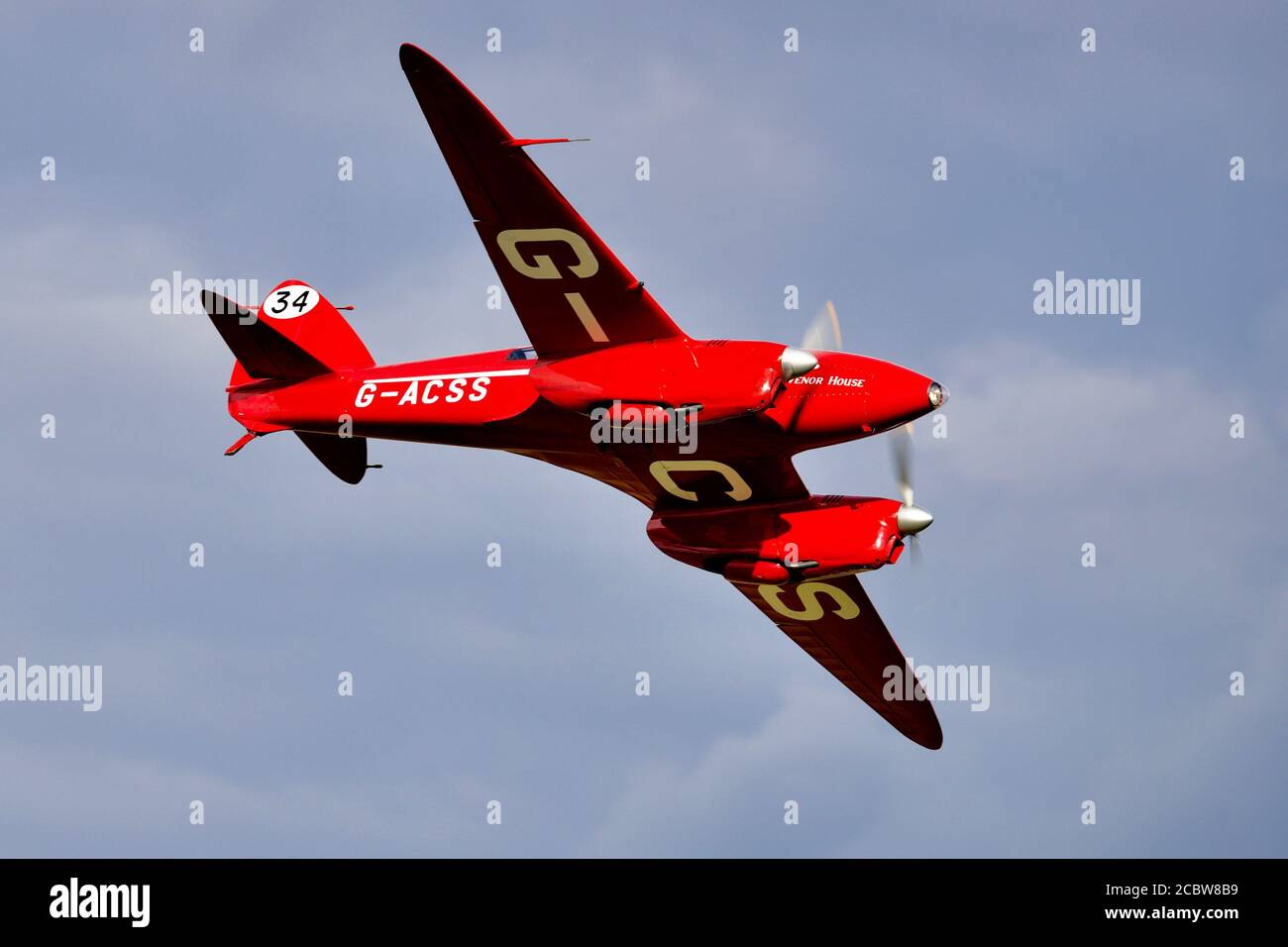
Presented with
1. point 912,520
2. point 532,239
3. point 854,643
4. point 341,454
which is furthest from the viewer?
point 854,643

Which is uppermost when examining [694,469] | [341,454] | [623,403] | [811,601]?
[623,403]

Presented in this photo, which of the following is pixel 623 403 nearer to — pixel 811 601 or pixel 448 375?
pixel 448 375

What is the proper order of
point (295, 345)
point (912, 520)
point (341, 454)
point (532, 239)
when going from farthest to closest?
point (341, 454), point (295, 345), point (912, 520), point (532, 239)

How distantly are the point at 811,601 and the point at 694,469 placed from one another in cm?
620

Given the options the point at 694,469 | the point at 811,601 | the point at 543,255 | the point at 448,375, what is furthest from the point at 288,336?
the point at 811,601

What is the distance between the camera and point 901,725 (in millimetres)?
51156

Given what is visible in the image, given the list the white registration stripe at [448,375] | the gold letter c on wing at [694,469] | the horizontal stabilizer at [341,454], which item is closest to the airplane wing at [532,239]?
the white registration stripe at [448,375]

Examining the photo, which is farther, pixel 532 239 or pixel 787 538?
pixel 787 538

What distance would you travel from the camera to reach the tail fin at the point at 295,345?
149 feet

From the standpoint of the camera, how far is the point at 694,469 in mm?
44812

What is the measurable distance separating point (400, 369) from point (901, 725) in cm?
1776

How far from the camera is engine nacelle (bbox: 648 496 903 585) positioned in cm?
4375

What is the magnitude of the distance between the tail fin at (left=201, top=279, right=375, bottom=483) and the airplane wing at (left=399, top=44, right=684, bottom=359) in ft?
26.0

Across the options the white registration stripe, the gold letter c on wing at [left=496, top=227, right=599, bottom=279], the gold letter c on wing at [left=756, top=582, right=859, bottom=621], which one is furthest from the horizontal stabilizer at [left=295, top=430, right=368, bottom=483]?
the gold letter c on wing at [left=756, top=582, right=859, bottom=621]
